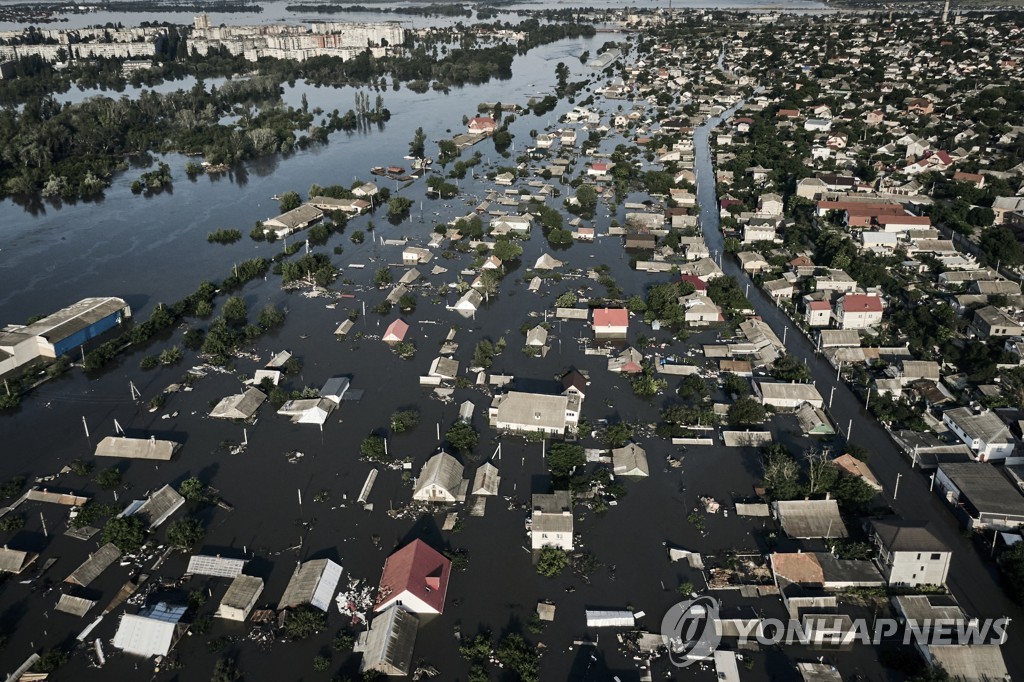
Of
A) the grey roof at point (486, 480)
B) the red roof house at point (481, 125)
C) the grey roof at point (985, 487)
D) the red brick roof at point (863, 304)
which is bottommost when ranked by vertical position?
the grey roof at point (486, 480)

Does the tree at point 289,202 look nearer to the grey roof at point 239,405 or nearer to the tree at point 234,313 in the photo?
the tree at point 234,313

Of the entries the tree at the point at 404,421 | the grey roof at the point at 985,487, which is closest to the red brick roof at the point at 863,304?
the grey roof at the point at 985,487

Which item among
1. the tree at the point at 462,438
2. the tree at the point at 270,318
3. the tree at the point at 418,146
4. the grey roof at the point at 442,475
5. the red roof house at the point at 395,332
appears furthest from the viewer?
the tree at the point at 418,146

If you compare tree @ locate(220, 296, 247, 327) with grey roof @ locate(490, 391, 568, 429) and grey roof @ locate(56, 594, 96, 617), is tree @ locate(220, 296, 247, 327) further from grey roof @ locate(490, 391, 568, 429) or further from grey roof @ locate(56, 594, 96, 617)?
grey roof @ locate(56, 594, 96, 617)

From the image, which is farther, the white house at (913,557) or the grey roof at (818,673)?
the white house at (913,557)

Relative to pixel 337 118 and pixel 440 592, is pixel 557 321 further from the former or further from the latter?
pixel 337 118

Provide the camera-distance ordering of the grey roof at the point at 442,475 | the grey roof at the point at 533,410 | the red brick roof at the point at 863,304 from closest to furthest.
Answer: the grey roof at the point at 442,475 → the grey roof at the point at 533,410 → the red brick roof at the point at 863,304

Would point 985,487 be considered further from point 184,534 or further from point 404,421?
point 184,534
